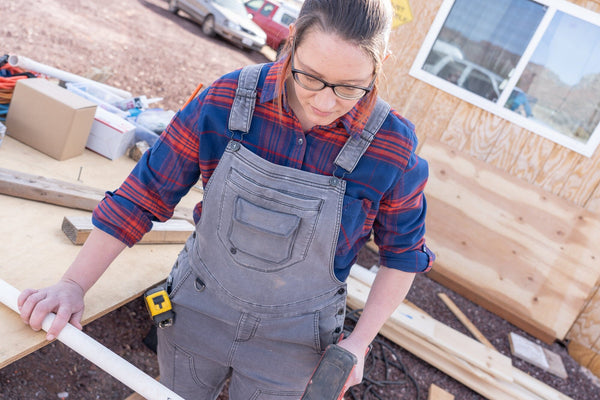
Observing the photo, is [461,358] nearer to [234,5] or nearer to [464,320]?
[464,320]

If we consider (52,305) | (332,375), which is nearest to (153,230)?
(52,305)

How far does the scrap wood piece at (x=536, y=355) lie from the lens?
13.1 ft

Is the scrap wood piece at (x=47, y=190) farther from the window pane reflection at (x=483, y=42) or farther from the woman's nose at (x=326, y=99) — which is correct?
the window pane reflection at (x=483, y=42)

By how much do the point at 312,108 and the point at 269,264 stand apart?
1.55 ft

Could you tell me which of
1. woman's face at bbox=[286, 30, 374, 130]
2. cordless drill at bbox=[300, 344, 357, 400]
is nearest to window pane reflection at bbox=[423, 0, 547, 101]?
woman's face at bbox=[286, 30, 374, 130]

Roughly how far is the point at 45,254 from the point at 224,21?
10.7m

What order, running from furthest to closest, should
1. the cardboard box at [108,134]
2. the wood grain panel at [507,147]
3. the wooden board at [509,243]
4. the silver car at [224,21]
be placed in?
1. the silver car at [224,21]
2. the wood grain panel at [507,147]
3. the wooden board at [509,243]
4. the cardboard box at [108,134]

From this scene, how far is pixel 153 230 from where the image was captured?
246 centimetres

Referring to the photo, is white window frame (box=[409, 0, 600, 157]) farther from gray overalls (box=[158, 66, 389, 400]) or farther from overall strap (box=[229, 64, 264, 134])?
overall strap (box=[229, 64, 264, 134])

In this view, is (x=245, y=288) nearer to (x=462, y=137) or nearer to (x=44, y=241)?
(x=44, y=241)

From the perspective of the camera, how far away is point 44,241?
212 centimetres

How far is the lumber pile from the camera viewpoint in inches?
135

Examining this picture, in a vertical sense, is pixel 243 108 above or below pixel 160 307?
above

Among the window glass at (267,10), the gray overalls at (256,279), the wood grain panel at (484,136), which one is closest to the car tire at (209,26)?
the window glass at (267,10)
